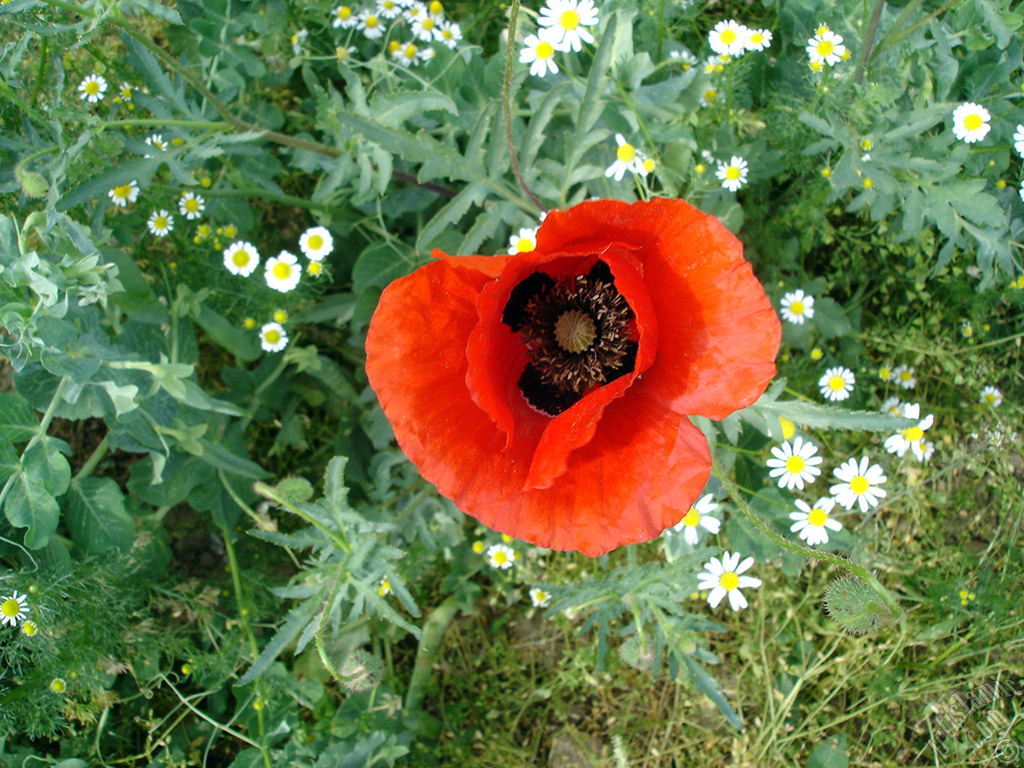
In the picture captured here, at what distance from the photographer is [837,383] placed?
3041 mm

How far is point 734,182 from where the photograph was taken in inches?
109

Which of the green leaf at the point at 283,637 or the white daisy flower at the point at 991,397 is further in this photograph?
the white daisy flower at the point at 991,397

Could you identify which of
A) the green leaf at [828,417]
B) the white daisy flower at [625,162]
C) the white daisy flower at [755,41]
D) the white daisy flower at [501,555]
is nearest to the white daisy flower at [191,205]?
the white daisy flower at [625,162]

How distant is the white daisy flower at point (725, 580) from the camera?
2727 mm

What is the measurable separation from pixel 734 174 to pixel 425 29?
153cm

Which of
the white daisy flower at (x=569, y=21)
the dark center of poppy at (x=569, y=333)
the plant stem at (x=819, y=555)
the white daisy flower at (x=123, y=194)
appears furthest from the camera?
the white daisy flower at (x=123, y=194)

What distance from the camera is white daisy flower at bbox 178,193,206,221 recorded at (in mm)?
3061

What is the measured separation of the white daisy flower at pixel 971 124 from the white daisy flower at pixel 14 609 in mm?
3704

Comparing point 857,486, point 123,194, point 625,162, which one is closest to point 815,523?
point 857,486

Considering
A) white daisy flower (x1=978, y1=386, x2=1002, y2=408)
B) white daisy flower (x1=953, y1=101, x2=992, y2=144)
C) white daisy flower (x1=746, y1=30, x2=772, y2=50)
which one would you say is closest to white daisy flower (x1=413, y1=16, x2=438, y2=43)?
white daisy flower (x1=746, y1=30, x2=772, y2=50)

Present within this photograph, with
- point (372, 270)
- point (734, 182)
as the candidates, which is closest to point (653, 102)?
point (734, 182)

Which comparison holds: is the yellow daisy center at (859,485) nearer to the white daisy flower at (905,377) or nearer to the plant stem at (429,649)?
the white daisy flower at (905,377)

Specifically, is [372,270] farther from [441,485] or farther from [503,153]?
[441,485]

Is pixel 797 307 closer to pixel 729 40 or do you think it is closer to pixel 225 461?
pixel 729 40
